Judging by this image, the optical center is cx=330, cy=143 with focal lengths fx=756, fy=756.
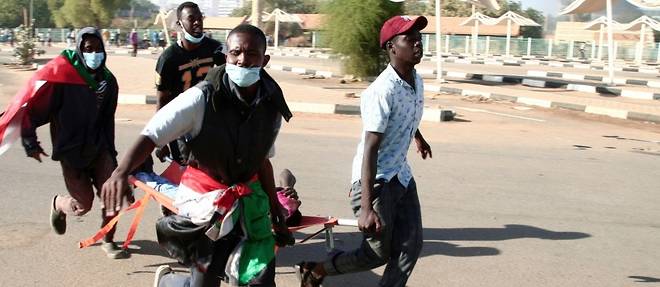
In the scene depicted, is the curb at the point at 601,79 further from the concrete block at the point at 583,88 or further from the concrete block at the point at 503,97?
the concrete block at the point at 503,97

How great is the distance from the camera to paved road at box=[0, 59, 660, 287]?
16.6ft

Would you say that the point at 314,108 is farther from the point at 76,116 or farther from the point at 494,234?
the point at 76,116

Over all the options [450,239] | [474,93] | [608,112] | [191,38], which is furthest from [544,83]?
[191,38]

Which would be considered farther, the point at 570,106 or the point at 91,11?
the point at 91,11

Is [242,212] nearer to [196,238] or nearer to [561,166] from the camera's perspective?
[196,238]

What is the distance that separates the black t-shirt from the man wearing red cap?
2.01 metres

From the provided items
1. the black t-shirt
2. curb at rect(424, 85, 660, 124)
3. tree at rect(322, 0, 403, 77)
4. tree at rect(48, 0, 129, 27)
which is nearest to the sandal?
the black t-shirt

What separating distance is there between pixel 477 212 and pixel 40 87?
3883 mm

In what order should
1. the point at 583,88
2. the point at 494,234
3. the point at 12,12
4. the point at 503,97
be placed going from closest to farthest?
the point at 494,234, the point at 503,97, the point at 583,88, the point at 12,12

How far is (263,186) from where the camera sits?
Result: 346 cm

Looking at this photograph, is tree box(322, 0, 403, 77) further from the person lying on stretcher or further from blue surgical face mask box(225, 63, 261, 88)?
blue surgical face mask box(225, 63, 261, 88)

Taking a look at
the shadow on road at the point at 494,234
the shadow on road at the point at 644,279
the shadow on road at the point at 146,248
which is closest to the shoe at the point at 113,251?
the shadow on road at the point at 146,248

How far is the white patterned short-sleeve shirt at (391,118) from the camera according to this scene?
3.77 m

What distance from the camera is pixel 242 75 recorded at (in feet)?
10.2
